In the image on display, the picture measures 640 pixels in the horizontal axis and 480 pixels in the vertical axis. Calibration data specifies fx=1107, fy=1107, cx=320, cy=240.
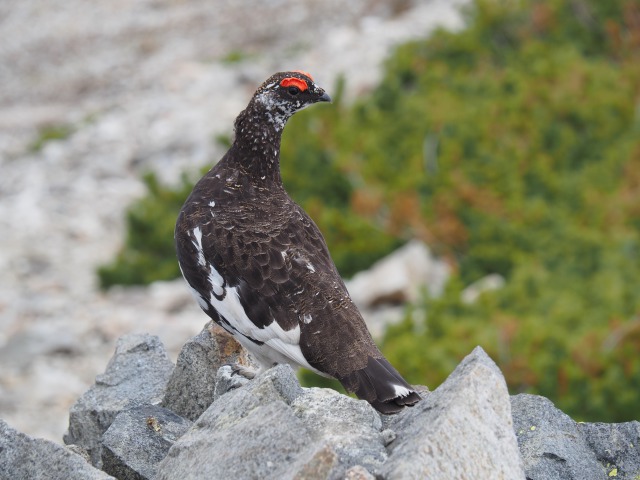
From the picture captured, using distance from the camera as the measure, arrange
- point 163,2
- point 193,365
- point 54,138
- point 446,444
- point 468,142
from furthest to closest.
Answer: point 163,2 → point 54,138 → point 468,142 → point 193,365 → point 446,444

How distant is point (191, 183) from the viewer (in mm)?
17234

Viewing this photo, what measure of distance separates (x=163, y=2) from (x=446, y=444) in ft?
90.8

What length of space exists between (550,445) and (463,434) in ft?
3.70

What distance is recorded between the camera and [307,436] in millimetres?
4215

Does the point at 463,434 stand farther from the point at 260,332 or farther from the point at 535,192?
the point at 535,192

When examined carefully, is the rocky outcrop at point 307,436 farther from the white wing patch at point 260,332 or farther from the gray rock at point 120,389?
the white wing patch at point 260,332

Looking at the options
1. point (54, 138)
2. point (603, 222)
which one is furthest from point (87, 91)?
point (603, 222)

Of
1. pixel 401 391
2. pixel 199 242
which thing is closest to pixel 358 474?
pixel 401 391

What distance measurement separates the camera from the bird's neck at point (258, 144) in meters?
6.06

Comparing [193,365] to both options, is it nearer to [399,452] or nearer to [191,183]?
[399,452]

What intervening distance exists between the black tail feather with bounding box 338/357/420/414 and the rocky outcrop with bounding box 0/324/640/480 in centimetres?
12

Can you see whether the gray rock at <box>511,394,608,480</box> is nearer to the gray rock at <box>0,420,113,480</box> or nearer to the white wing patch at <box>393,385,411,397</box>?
the white wing patch at <box>393,385,411,397</box>

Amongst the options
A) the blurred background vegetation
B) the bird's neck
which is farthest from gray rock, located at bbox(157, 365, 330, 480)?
the blurred background vegetation

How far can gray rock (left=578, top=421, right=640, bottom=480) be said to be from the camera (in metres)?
5.04
